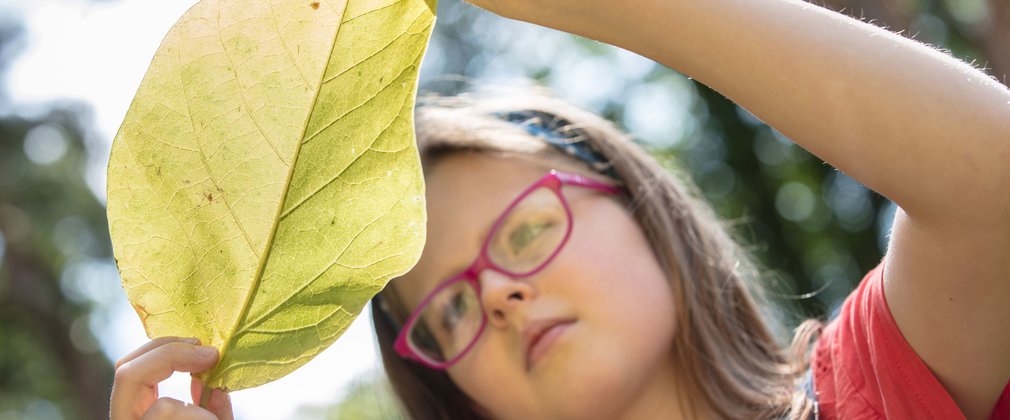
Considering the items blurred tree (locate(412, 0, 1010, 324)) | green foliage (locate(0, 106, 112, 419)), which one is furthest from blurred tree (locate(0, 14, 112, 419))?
blurred tree (locate(412, 0, 1010, 324))

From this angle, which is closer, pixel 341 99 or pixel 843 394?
pixel 341 99

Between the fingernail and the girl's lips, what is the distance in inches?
30.7

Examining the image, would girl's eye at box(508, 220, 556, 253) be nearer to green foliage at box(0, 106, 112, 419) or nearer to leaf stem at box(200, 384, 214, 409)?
leaf stem at box(200, 384, 214, 409)

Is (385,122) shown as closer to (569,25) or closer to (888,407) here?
(569,25)

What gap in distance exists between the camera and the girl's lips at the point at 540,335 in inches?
57.4

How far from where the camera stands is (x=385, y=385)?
7.11 feet

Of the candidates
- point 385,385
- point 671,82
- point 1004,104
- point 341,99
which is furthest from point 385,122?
point 671,82

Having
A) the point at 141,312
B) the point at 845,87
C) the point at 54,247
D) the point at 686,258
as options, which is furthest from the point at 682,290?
the point at 54,247

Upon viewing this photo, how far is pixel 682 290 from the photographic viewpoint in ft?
5.61

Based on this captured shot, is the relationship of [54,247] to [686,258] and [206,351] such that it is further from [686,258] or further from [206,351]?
[206,351]

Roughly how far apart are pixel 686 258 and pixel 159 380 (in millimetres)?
1128

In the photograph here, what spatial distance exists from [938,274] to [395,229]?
1.86ft

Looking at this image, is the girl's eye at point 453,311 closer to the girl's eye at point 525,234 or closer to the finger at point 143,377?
the girl's eye at point 525,234

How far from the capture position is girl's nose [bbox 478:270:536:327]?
1.54 m
